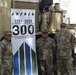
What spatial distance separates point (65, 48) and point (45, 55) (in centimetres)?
60

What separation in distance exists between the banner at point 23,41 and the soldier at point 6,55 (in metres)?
0.37

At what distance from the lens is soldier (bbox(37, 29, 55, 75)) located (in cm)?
982

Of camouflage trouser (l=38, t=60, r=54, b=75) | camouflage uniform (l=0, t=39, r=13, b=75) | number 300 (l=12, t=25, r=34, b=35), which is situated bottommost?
camouflage trouser (l=38, t=60, r=54, b=75)

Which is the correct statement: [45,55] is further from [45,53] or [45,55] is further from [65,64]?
[65,64]

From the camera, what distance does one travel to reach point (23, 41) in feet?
31.3

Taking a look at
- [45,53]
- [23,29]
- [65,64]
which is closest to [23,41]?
[23,29]

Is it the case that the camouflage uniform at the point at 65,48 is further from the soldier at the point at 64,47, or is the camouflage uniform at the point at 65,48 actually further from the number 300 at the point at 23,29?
the number 300 at the point at 23,29

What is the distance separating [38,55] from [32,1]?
59.5 inches

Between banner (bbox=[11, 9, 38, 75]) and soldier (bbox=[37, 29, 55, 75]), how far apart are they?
0.53ft

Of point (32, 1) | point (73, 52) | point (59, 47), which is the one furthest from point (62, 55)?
point (32, 1)

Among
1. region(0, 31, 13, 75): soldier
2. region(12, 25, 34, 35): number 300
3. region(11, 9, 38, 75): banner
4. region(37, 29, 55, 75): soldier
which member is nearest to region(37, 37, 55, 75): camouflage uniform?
region(37, 29, 55, 75): soldier

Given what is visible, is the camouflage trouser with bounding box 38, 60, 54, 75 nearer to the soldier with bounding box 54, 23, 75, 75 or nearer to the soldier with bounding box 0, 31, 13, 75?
the soldier with bounding box 54, 23, 75, 75

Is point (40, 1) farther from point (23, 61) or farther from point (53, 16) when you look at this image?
point (23, 61)

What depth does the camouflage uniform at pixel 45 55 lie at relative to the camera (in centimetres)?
982
